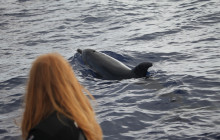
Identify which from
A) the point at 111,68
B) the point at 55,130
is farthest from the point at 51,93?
the point at 111,68

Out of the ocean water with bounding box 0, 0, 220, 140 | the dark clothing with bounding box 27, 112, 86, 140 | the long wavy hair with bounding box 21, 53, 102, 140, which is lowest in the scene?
the ocean water with bounding box 0, 0, 220, 140

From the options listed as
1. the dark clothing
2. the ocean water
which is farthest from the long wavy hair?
the ocean water

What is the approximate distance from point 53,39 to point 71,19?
4.78 meters

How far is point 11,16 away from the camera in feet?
80.0

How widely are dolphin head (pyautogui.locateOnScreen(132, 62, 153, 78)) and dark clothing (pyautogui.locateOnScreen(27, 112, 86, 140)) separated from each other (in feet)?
19.0

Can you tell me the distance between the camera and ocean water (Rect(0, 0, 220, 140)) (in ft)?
23.7

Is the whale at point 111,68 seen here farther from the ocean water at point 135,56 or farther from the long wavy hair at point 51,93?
the long wavy hair at point 51,93

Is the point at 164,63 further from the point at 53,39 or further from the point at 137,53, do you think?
the point at 53,39

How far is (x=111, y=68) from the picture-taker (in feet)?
34.4

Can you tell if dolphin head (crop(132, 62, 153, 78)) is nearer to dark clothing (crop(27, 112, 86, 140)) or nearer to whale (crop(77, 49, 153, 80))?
whale (crop(77, 49, 153, 80))

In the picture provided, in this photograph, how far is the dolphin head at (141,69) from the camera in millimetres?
9570

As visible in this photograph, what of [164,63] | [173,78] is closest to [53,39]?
[164,63]

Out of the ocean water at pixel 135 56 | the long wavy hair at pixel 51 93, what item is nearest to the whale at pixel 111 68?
the ocean water at pixel 135 56

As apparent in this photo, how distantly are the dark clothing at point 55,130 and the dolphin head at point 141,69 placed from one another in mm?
5783
